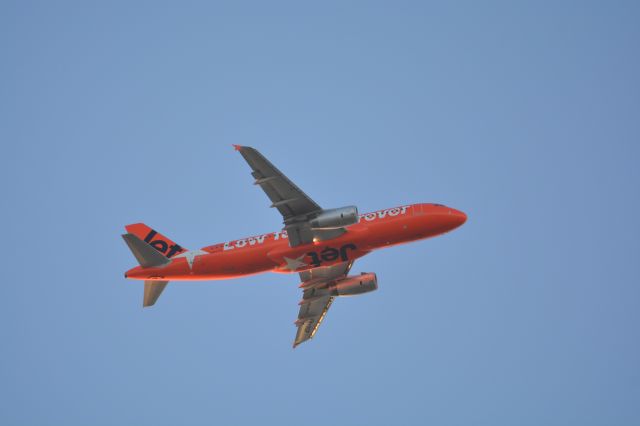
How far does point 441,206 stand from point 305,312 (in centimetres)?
1712

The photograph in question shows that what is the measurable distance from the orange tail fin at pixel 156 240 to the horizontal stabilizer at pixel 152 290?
2.76m

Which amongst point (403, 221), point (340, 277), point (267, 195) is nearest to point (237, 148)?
point (267, 195)

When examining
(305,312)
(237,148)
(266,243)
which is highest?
(237,148)

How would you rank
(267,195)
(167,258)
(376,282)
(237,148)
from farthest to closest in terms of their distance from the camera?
(376,282)
(167,258)
(267,195)
(237,148)

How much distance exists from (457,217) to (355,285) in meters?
11.8

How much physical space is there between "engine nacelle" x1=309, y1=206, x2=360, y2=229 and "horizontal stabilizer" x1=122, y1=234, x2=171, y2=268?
13069 mm

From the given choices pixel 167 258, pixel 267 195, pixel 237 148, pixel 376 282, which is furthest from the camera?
pixel 376 282

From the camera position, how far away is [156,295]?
73.0 m

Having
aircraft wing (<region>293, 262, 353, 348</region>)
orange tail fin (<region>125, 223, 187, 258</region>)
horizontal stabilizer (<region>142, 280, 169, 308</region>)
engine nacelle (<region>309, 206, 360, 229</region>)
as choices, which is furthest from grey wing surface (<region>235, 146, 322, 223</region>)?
horizontal stabilizer (<region>142, 280, 169, 308</region>)

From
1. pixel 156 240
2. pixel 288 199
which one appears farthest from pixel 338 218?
pixel 156 240

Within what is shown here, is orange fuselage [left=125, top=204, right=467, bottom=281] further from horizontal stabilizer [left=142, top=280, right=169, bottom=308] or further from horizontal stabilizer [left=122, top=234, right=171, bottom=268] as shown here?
Result: horizontal stabilizer [left=142, top=280, right=169, bottom=308]

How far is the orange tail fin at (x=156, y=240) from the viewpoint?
236 ft

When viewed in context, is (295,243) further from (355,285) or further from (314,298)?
(314,298)

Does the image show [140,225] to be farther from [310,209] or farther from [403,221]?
[403,221]
